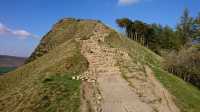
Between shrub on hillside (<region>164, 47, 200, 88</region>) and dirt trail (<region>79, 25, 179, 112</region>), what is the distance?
9.11 metres

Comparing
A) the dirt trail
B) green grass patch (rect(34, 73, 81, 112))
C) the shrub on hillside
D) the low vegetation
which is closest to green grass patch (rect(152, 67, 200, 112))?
the dirt trail

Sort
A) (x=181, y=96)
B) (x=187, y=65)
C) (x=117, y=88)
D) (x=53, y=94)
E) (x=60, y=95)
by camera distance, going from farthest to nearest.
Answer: (x=187, y=65) < (x=181, y=96) < (x=117, y=88) < (x=53, y=94) < (x=60, y=95)

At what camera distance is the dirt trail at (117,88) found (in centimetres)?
1781

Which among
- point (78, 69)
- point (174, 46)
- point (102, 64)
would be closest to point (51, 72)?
point (78, 69)

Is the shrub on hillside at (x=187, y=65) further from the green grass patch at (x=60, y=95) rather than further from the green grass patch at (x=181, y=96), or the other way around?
the green grass patch at (x=60, y=95)

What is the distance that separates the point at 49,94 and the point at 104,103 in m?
3.80

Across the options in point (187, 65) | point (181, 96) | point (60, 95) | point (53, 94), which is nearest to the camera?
point (60, 95)

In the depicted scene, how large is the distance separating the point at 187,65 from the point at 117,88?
16371mm

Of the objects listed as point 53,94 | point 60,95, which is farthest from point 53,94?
point 60,95

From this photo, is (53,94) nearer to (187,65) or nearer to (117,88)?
(117,88)

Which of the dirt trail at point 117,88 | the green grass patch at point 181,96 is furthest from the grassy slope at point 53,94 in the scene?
the green grass patch at point 181,96

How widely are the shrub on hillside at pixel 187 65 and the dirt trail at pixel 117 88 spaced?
29.9 ft

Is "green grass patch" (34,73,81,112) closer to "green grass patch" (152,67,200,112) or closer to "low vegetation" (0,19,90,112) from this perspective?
"low vegetation" (0,19,90,112)

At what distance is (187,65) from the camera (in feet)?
113
